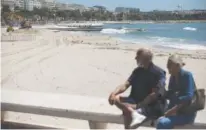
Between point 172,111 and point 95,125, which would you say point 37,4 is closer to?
point 95,125

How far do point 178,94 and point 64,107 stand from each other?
1.24m

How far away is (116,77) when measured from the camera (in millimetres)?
11820

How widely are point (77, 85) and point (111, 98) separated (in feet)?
22.2

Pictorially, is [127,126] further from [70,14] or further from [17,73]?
[70,14]

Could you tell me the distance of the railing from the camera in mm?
3745

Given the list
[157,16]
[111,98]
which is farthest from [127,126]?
[157,16]

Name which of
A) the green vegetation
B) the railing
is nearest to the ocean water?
the railing

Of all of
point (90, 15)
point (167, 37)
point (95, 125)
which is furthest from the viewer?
point (90, 15)

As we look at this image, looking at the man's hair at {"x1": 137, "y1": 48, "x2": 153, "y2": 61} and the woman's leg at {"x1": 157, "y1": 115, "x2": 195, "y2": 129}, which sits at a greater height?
the man's hair at {"x1": 137, "y1": 48, "x2": 153, "y2": 61}

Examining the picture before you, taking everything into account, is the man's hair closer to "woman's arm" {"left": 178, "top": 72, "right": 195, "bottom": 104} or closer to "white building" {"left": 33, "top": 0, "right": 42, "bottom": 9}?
"woman's arm" {"left": 178, "top": 72, "right": 195, "bottom": 104}

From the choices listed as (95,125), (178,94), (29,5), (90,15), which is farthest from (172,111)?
(29,5)

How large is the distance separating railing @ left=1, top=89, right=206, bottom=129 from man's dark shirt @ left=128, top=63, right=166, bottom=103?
0.26 m

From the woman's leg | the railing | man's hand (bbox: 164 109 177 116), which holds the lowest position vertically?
the railing

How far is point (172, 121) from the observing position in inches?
128
